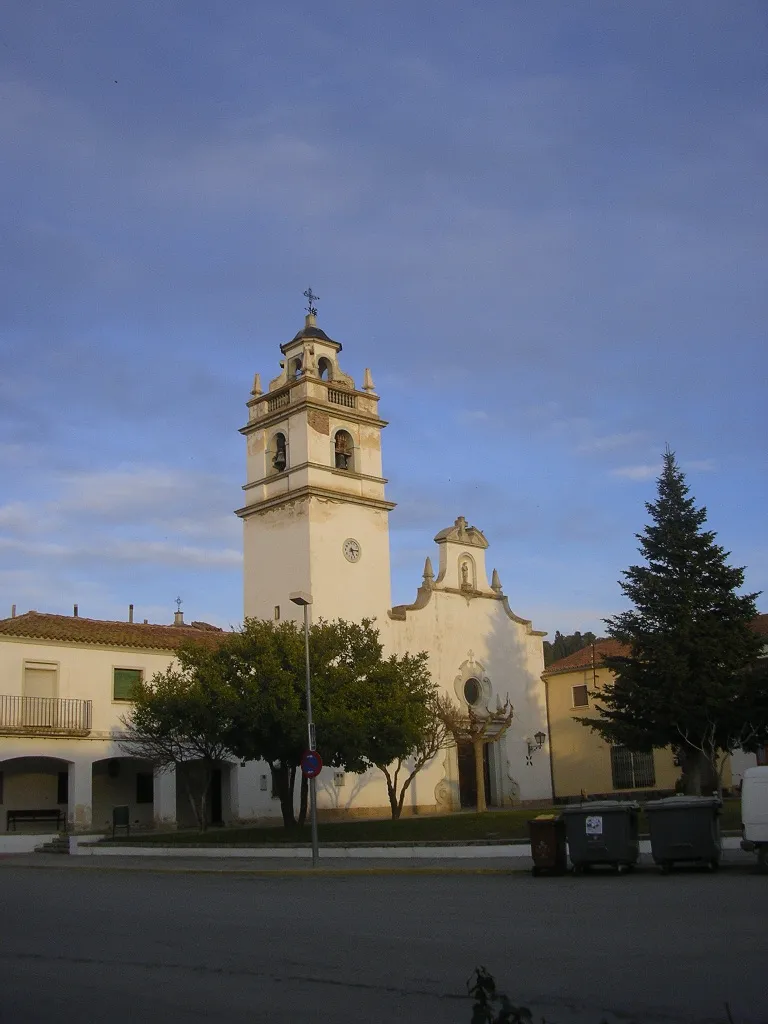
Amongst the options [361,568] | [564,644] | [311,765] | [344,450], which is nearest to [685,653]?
[311,765]

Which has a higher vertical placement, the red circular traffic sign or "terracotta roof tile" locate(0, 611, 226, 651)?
"terracotta roof tile" locate(0, 611, 226, 651)

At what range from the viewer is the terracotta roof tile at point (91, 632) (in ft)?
108

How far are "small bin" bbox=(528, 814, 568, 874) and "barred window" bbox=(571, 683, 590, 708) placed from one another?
27949 mm

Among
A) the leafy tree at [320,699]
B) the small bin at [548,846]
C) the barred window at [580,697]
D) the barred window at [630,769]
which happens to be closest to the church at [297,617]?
the barred window at [580,697]

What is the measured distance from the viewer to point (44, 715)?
32.3 m

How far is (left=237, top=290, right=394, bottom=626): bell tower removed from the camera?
3919 centimetres

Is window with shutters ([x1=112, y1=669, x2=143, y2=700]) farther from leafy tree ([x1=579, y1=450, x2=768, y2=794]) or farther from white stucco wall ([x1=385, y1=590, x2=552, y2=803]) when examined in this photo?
leafy tree ([x1=579, y1=450, x2=768, y2=794])

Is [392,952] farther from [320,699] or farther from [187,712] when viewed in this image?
[187,712]

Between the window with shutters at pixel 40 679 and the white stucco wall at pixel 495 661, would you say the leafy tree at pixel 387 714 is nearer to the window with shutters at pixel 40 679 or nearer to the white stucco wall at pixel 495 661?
the window with shutters at pixel 40 679

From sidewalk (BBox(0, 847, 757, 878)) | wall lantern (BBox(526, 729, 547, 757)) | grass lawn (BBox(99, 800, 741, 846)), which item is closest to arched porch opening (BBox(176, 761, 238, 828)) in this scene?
grass lawn (BBox(99, 800, 741, 846))

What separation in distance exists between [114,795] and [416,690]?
12273 millimetres

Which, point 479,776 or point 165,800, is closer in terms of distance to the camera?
point 165,800

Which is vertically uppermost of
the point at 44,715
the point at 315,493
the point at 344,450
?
the point at 344,450

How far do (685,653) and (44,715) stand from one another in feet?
61.5
